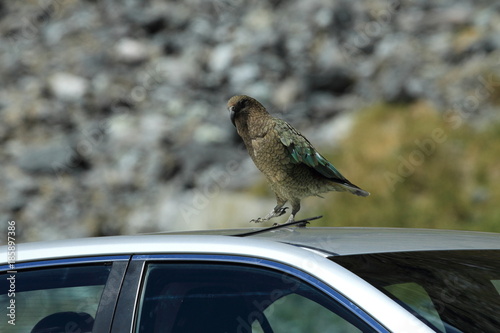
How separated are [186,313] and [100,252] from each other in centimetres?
33

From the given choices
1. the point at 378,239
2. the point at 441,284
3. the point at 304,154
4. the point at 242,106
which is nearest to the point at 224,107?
the point at 242,106

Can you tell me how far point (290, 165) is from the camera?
11.5 feet

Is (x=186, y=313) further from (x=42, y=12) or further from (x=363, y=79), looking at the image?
(x=42, y=12)

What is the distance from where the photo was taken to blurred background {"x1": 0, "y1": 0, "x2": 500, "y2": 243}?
9906mm

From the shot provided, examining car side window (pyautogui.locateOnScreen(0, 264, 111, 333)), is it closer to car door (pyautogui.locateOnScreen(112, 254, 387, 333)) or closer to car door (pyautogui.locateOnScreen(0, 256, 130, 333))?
car door (pyautogui.locateOnScreen(0, 256, 130, 333))

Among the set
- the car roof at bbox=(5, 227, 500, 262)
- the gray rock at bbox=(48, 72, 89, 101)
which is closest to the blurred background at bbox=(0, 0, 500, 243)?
the gray rock at bbox=(48, 72, 89, 101)

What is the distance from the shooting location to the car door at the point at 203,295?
2.13m

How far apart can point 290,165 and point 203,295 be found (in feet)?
4.42

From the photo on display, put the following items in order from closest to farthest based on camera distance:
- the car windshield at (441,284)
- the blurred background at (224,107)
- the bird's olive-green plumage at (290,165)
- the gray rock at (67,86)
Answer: the car windshield at (441,284)
the bird's olive-green plumage at (290,165)
the blurred background at (224,107)
the gray rock at (67,86)

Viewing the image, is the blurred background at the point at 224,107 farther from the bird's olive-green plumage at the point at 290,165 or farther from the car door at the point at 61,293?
the car door at the point at 61,293

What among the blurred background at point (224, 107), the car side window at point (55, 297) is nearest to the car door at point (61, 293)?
the car side window at point (55, 297)

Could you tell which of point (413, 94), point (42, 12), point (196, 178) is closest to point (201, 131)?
point (196, 178)

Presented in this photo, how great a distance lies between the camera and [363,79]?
39.9 ft

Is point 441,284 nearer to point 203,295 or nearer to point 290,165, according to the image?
point 203,295
